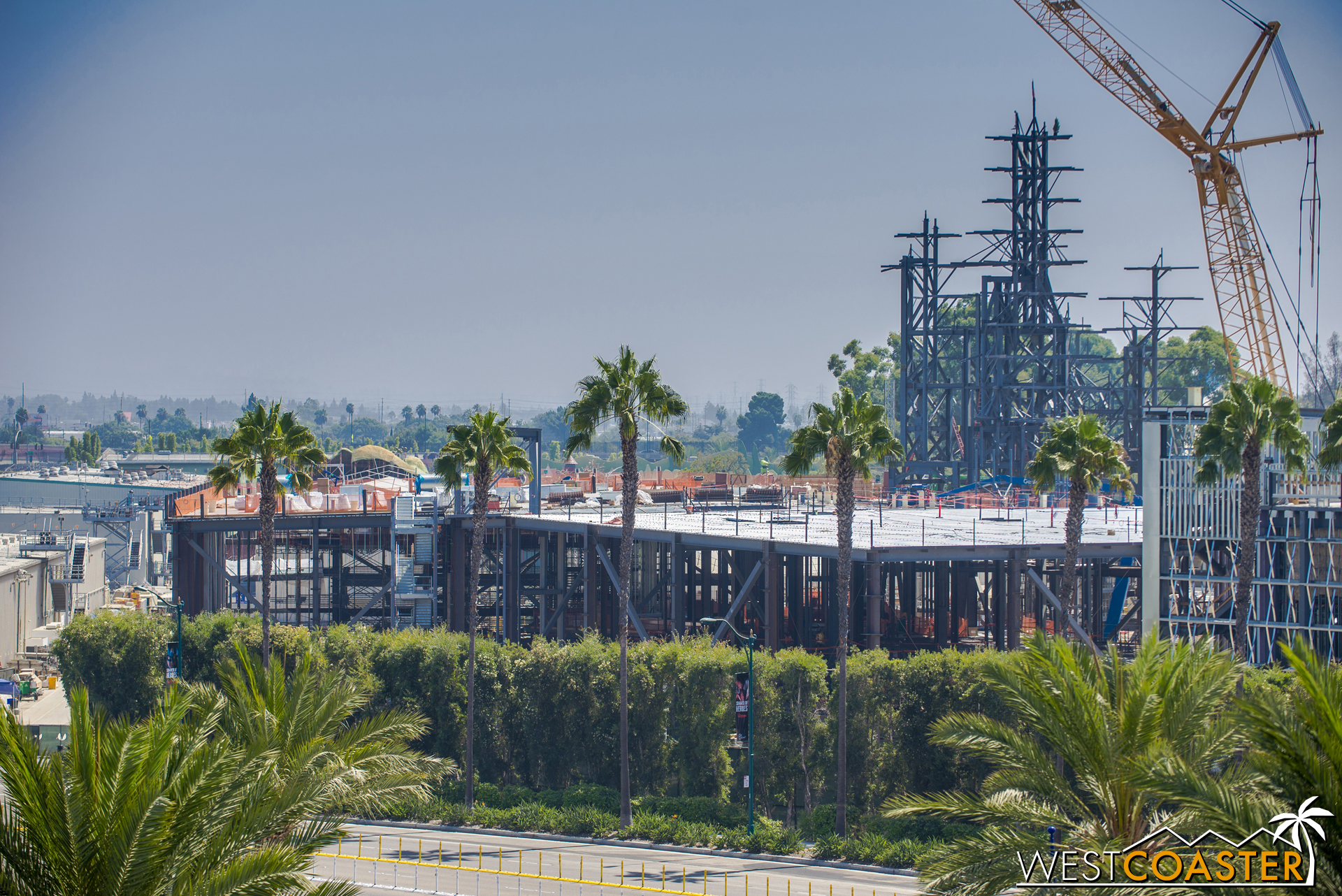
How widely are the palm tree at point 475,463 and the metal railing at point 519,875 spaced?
271 inches

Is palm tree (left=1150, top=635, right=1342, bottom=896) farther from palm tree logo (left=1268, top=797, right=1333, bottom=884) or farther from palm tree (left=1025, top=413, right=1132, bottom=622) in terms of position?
palm tree (left=1025, top=413, right=1132, bottom=622)

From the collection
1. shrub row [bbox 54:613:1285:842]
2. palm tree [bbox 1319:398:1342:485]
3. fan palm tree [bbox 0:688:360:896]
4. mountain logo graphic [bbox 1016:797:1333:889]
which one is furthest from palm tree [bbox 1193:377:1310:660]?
fan palm tree [bbox 0:688:360:896]

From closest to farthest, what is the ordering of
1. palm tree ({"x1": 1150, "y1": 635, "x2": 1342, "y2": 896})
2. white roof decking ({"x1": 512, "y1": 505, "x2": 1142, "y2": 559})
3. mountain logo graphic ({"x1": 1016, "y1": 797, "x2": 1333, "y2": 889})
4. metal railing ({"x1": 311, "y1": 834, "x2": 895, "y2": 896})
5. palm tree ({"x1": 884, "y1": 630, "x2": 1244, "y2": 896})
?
palm tree ({"x1": 1150, "y1": 635, "x2": 1342, "y2": 896}) → mountain logo graphic ({"x1": 1016, "y1": 797, "x2": 1333, "y2": 889}) → palm tree ({"x1": 884, "y1": 630, "x2": 1244, "y2": 896}) → metal railing ({"x1": 311, "y1": 834, "x2": 895, "y2": 896}) → white roof decking ({"x1": 512, "y1": 505, "x2": 1142, "y2": 559})

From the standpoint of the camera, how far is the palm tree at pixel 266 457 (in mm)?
47938

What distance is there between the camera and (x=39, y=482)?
16825cm

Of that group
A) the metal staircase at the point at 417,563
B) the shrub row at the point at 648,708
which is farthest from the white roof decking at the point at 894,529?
the shrub row at the point at 648,708

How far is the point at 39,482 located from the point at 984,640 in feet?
449

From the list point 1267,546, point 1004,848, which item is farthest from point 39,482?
point 1004,848

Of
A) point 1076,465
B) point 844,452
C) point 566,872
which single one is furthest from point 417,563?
point 1076,465

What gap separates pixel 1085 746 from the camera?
808 inches

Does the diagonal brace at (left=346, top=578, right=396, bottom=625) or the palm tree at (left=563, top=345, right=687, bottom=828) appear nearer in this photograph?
the palm tree at (left=563, top=345, right=687, bottom=828)

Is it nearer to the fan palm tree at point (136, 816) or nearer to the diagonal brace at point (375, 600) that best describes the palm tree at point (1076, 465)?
the fan palm tree at point (136, 816)

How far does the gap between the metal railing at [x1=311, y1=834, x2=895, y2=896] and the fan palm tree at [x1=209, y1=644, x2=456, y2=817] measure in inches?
394

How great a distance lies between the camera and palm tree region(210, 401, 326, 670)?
47.9 m
